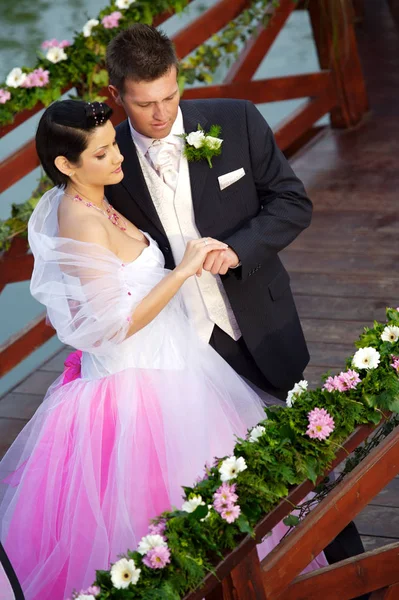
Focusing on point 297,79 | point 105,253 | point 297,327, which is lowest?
A: point 297,79

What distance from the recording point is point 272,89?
5453 mm

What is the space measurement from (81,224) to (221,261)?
0.36 m

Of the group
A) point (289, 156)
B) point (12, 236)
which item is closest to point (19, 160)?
point (12, 236)

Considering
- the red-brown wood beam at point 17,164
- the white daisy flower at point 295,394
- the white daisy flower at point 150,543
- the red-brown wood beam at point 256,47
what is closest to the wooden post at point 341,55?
the red-brown wood beam at point 256,47

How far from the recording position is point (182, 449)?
2.55 meters

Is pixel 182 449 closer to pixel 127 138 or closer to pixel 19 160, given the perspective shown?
pixel 127 138

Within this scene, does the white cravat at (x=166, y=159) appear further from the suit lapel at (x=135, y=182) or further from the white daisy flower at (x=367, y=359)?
the white daisy flower at (x=367, y=359)

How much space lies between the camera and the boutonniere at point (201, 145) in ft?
8.89

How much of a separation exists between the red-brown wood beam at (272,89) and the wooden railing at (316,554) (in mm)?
2893

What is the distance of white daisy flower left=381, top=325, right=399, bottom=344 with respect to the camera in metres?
2.33

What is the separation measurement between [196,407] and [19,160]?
1752 millimetres

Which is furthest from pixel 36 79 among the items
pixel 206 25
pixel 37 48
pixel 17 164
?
pixel 37 48

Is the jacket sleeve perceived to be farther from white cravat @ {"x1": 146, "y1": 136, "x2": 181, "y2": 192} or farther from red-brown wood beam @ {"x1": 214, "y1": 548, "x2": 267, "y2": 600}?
red-brown wood beam @ {"x1": 214, "y1": 548, "x2": 267, "y2": 600}

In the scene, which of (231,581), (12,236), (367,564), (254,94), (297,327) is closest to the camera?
(231,581)
